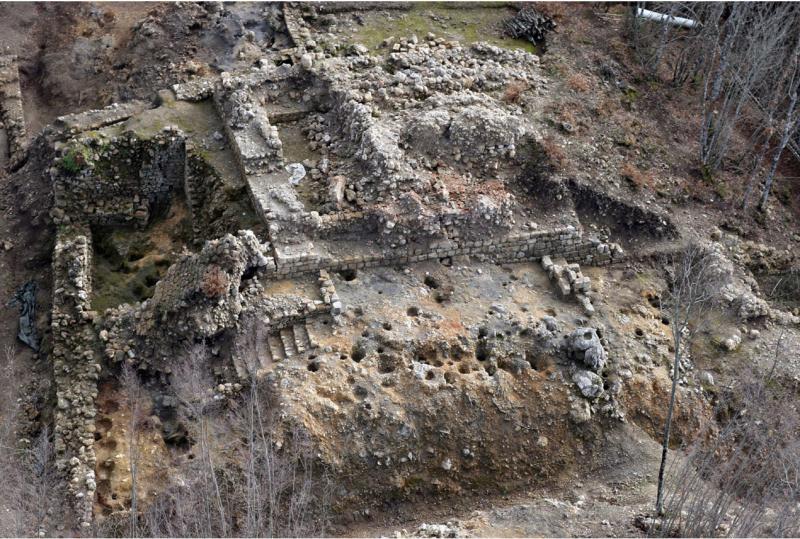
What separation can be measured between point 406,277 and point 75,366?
880 centimetres

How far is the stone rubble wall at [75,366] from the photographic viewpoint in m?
20.9

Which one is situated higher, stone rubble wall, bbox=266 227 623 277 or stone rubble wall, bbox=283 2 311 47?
stone rubble wall, bbox=283 2 311 47

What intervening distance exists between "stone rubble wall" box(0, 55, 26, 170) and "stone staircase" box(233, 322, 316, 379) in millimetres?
12401

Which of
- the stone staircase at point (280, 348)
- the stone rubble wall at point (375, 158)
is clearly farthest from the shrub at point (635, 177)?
the stone staircase at point (280, 348)

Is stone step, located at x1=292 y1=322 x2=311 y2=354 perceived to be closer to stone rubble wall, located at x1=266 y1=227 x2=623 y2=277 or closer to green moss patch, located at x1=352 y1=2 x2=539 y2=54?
stone rubble wall, located at x1=266 y1=227 x2=623 y2=277

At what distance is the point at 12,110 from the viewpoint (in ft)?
104

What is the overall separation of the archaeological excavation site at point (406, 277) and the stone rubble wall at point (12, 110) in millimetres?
117

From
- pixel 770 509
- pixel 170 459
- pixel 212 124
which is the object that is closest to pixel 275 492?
pixel 170 459

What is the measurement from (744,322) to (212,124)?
1655 centimetres

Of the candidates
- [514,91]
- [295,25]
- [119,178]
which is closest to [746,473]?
[514,91]

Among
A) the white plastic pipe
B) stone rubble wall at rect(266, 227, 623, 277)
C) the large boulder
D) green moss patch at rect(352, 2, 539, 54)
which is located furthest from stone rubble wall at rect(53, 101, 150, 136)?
the white plastic pipe

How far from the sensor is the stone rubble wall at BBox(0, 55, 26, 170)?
3008 cm

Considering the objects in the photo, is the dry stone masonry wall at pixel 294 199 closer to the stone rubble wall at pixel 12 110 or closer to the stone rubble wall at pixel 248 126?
the stone rubble wall at pixel 248 126

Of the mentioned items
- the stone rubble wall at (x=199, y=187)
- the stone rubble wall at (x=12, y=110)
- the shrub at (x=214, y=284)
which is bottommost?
the stone rubble wall at (x=12, y=110)
